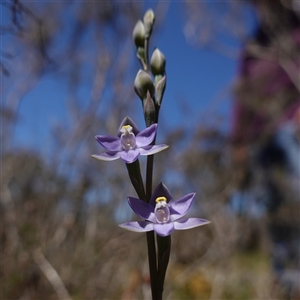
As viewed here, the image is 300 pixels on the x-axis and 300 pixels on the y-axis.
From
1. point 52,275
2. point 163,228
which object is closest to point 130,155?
point 163,228

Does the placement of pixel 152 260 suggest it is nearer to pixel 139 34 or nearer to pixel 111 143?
pixel 111 143

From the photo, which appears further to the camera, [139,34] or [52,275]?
[52,275]

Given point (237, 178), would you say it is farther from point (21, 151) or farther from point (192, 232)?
point (21, 151)

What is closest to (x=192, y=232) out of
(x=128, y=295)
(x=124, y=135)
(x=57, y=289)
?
(x=128, y=295)

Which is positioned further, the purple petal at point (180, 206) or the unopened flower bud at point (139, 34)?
the unopened flower bud at point (139, 34)

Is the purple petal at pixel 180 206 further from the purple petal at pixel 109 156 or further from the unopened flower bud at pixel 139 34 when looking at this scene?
the unopened flower bud at pixel 139 34

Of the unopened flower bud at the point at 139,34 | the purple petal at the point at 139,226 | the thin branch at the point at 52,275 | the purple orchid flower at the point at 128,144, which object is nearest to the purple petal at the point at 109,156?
the purple orchid flower at the point at 128,144
